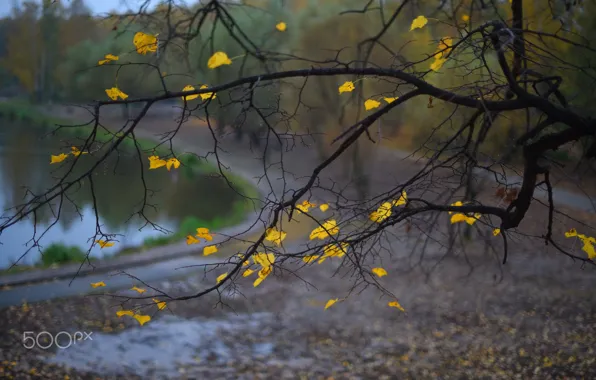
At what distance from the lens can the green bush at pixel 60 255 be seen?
31.4 feet

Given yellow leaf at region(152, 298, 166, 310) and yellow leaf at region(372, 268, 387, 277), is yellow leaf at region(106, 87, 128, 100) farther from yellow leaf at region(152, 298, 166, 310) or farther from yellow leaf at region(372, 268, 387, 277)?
yellow leaf at region(372, 268, 387, 277)

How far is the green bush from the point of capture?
957 cm

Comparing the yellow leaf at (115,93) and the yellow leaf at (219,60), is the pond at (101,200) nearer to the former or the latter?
the yellow leaf at (115,93)

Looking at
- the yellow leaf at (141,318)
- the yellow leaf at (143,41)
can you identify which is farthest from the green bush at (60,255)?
the yellow leaf at (143,41)

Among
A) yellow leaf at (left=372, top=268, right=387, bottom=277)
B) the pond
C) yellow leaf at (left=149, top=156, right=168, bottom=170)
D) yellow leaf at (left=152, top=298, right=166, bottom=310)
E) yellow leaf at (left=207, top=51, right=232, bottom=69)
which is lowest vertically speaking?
yellow leaf at (left=152, top=298, right=166, bottom=310)

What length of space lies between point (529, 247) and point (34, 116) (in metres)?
10.3

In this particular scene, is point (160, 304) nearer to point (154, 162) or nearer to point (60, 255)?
point (154, 162)

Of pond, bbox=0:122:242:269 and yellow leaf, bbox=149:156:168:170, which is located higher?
pond, bbox=0:122:242:269

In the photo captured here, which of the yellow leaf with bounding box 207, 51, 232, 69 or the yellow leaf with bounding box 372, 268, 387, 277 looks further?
the yellow leaf with bounding box 372, 268, 387, 277

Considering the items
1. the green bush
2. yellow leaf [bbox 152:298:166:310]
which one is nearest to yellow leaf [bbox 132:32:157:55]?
yellow leaf [bbox 152:298:166:310]

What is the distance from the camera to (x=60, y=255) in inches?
381

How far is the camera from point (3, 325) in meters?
6.80

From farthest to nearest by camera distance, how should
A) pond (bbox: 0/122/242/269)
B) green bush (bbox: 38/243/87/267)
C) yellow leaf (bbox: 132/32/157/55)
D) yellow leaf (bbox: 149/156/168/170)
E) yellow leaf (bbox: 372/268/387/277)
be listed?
pond (bbox: 0/122/242/269), green bush (bbox: 38/243/87/267), yellow leaf (bbox: 372/268/387/277), yellow leaf (bbox: 149/156/168/170), yellow leaf (bbox: 132/32/157/55)

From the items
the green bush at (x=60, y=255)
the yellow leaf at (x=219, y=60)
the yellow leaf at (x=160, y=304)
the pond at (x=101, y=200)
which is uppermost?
the pond at (x=101, y=200)
